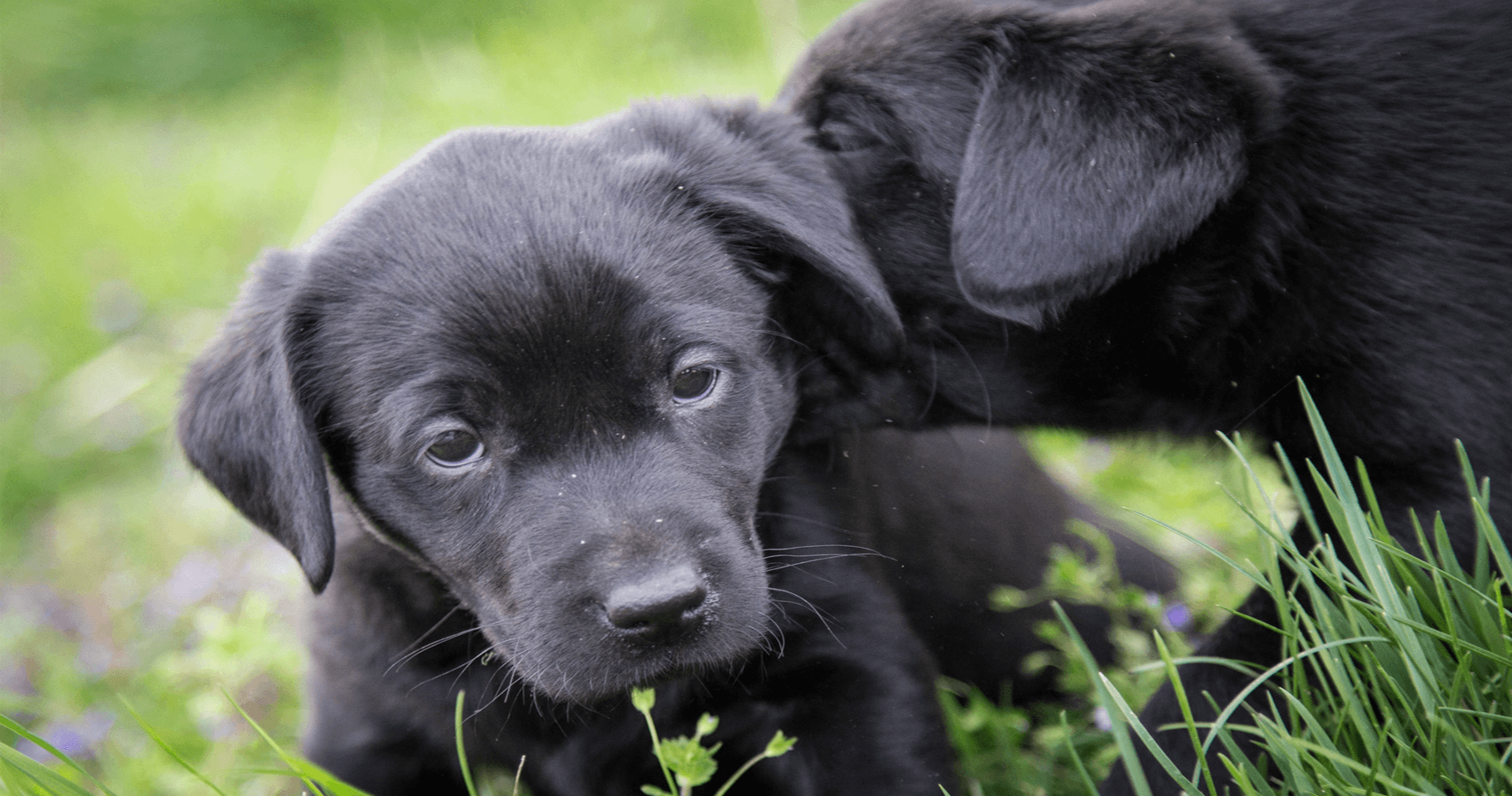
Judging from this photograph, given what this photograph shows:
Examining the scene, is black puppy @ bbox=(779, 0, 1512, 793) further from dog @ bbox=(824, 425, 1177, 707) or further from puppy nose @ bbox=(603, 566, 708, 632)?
puppy nose @ bbox=(603, 566, 708, 632)

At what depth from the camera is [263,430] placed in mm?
1884

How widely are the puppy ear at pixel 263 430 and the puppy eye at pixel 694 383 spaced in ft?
1.71

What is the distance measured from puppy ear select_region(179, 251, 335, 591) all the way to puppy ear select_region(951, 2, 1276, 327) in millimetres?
973

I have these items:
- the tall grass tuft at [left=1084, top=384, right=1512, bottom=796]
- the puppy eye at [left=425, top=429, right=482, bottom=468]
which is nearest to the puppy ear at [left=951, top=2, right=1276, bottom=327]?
the tall grass tuft at [left=1084, top=384, right=1512, bottom=796]

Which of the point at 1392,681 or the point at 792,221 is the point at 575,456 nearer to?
the point at 792,221

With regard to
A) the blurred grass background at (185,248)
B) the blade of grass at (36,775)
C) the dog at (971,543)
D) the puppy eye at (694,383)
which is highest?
the puppy eye at (694,383)

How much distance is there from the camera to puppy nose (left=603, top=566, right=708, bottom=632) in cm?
165

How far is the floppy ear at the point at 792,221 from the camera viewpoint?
186 centimetres

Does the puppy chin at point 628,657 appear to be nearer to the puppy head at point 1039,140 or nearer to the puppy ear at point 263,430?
the puppy ear at point 263,430

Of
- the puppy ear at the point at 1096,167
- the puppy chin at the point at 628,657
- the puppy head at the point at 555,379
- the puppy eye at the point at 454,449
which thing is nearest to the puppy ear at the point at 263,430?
the puppy head at the point at 555,379

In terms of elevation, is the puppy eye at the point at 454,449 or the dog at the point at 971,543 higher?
the puppy eye at the point at 454,449

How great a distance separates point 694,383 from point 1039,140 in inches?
23.8

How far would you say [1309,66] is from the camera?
6.68 ft

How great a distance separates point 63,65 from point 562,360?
7446 millimetres
